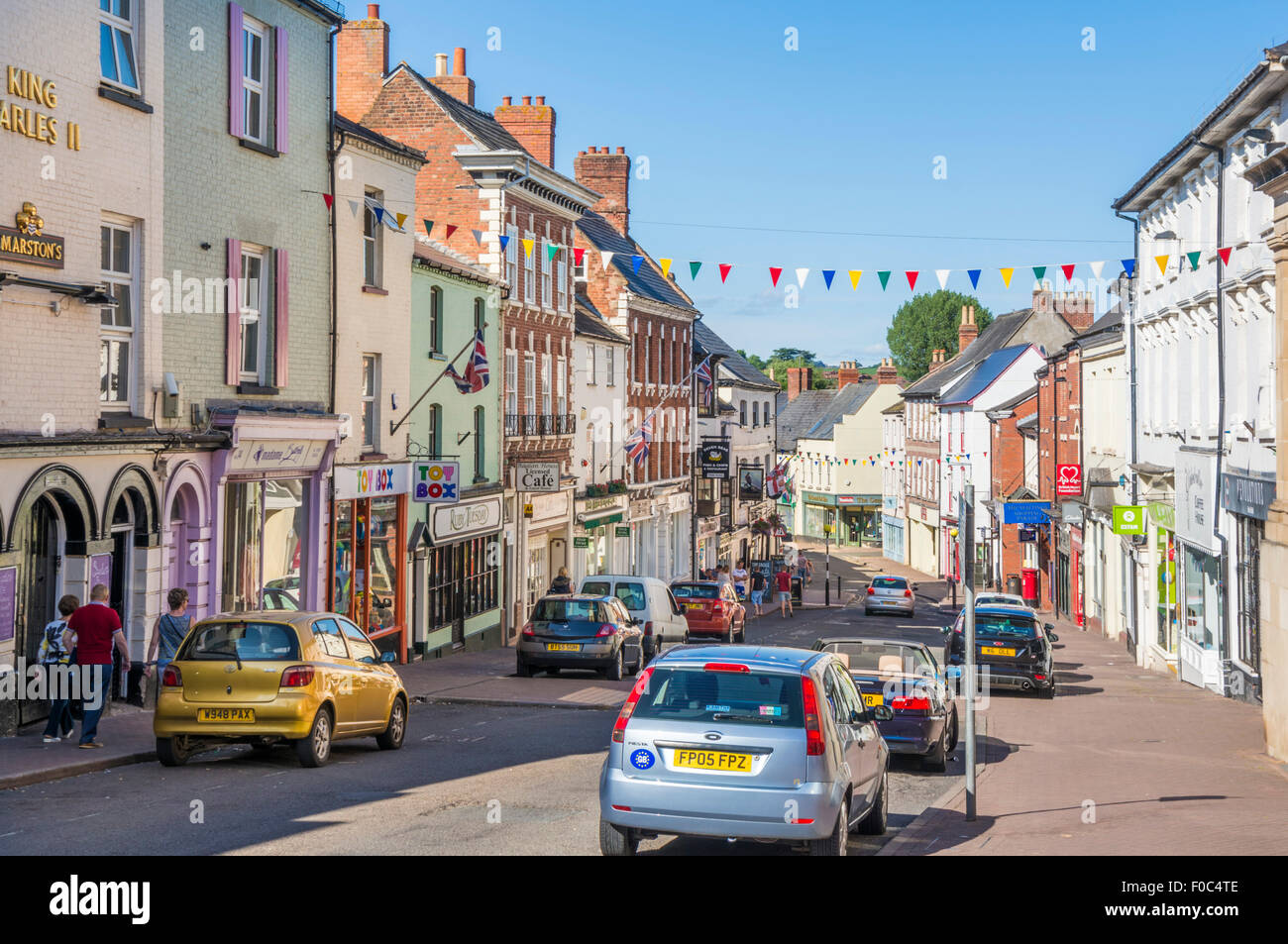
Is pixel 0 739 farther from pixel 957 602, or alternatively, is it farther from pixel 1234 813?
pixel 957 602

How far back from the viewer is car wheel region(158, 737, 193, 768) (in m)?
13.9

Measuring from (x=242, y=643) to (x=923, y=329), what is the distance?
107692 mm

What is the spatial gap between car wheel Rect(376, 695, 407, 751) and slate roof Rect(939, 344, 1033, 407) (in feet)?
184

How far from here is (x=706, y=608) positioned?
3500 cm

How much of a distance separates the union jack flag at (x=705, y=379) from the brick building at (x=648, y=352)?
68 centimetres

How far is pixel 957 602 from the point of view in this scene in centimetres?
6181

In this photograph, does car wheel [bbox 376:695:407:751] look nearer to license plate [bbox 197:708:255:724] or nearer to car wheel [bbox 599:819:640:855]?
license plate [bbox 197:708:255:724]

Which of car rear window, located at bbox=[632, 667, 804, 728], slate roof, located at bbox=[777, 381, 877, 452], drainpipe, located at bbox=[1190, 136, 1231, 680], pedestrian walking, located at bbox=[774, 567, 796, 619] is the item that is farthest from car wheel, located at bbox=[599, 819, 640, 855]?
slate roof, located at bbox=[777, 381, 877, 452]

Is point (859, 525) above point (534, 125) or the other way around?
the other way around

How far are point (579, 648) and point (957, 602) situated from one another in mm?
40250

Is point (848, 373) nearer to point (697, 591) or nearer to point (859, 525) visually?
point (859, 525)

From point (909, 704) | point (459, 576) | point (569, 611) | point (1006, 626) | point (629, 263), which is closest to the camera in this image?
point (909, 704)

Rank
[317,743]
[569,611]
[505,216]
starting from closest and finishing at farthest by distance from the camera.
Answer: [317,743], [569,611], [505,216]

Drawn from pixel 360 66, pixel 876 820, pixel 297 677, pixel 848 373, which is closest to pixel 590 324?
pixel 360 66
